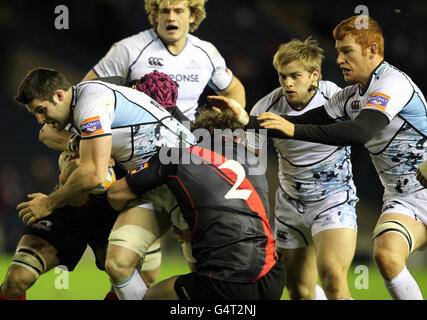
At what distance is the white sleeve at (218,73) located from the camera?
18.6 feet

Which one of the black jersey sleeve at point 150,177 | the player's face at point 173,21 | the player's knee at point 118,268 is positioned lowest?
the player's knee at point 118,268

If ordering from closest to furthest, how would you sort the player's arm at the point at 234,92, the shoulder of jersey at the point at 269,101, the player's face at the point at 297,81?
the player's face at the point at 297,81, the shoulder of jersey at the point at 269,101, the player's arm at the point at 234,92

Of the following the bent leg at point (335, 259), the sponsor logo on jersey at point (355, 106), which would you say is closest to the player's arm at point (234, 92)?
the sponsor logo on jersey at point (355, 106)

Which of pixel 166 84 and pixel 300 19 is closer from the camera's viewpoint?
pixel 166 84

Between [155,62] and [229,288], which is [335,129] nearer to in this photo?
[229,288]

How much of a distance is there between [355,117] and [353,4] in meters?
9.07

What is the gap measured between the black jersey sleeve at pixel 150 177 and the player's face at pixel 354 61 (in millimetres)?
1534

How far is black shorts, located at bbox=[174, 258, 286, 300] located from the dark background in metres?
6.54

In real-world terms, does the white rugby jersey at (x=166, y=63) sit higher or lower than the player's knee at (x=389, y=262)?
higher

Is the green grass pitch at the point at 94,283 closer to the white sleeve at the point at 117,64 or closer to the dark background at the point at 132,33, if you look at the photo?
the dark background at the point at 132,33

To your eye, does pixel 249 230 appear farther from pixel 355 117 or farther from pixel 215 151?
pixel 355 117

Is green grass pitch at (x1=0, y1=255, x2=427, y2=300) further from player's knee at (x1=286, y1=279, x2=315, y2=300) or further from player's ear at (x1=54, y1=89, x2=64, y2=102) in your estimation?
player's ear at (x1=54, y1=89, x2=64, y2=102)

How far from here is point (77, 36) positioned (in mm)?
12836
